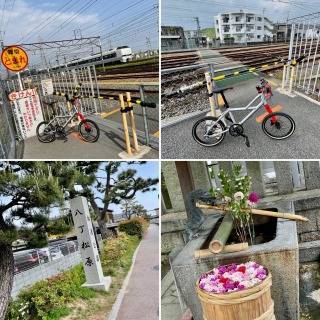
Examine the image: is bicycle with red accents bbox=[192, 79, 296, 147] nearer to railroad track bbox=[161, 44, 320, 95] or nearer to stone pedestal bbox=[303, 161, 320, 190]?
railroad track bbox=[161, 44, 320, 95]

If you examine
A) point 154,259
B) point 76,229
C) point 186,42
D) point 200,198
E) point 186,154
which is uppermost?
point 186,42

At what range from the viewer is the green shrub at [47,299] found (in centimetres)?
730

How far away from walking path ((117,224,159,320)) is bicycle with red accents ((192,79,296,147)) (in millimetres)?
4181

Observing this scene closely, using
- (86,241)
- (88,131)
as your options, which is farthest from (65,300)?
(88,131)

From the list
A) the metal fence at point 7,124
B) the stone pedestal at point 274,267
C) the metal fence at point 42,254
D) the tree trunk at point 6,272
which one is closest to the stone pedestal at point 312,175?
the stone pedestal at point 274,267

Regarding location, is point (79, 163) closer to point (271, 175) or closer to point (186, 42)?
point (186, 42)

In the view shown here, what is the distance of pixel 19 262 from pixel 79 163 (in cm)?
565

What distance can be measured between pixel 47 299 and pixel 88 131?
Result: 360 cm

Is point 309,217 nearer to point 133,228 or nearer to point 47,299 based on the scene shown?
point 47,299

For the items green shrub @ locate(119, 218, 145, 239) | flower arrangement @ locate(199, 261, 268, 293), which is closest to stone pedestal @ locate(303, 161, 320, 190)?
flower arrangement @ locate(199, 261, 268, 293)

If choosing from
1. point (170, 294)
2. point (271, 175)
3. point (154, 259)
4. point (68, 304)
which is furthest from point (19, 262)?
point (271, 175)

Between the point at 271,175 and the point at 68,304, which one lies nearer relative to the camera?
the point at 68,304

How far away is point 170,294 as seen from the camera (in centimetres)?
723

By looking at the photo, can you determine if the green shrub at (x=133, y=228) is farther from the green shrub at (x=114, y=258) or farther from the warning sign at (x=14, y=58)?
the warning sign at (x=14, y=58)
